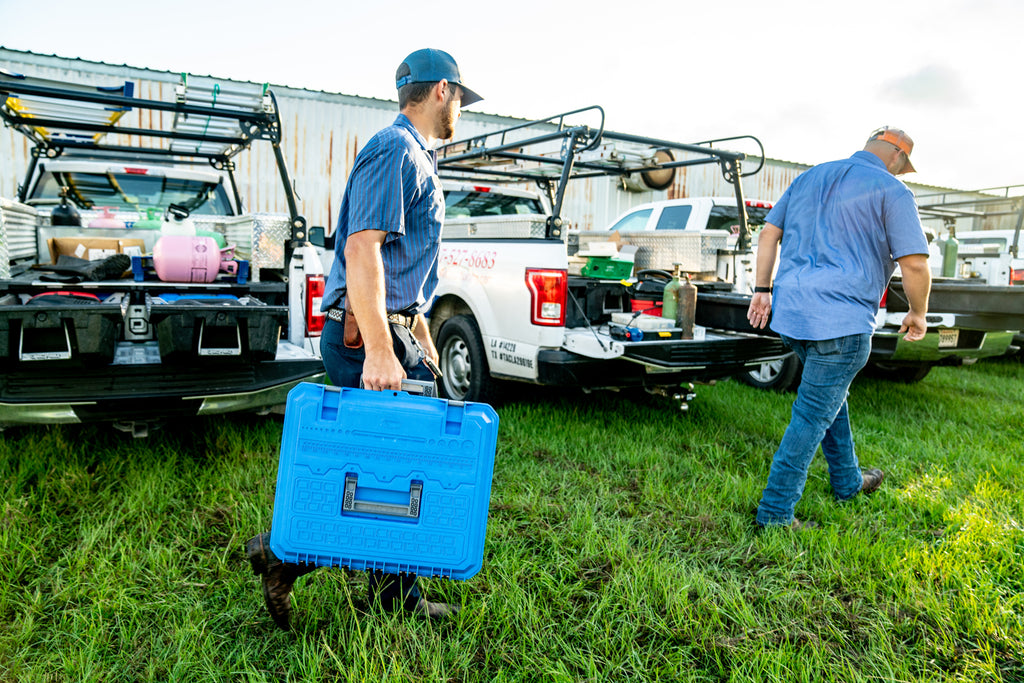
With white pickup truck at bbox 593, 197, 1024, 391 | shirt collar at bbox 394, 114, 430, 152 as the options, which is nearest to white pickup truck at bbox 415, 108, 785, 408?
white pickup truck at bbox 593, 197, 1024, 391

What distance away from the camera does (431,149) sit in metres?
2.16

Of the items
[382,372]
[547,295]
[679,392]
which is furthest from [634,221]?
[382,372]

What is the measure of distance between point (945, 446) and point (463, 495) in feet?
13.5

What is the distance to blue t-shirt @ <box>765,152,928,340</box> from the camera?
2.96m

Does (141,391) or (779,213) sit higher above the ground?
(779,213)

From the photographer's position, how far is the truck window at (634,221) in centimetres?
754

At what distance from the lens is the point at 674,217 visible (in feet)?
23.0

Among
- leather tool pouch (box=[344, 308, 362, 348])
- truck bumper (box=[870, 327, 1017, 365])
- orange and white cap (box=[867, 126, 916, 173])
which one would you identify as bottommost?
truck bumper (box=[870, 327, 1017, 365])

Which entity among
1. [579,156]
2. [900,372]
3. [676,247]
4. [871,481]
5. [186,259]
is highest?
[579,156]

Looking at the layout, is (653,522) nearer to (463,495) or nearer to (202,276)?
(463,495)

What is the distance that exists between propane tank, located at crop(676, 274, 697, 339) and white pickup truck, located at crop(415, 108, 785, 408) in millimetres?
68

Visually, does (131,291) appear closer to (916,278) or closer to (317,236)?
(317,236)

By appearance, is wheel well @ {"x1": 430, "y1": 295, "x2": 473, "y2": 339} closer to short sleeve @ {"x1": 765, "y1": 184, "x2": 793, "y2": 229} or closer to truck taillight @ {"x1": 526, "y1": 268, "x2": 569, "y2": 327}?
truck taillight @ {"x1": 526, "y1": 268, "x2": 569, "y2": 327}

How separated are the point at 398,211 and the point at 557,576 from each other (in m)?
1.57
